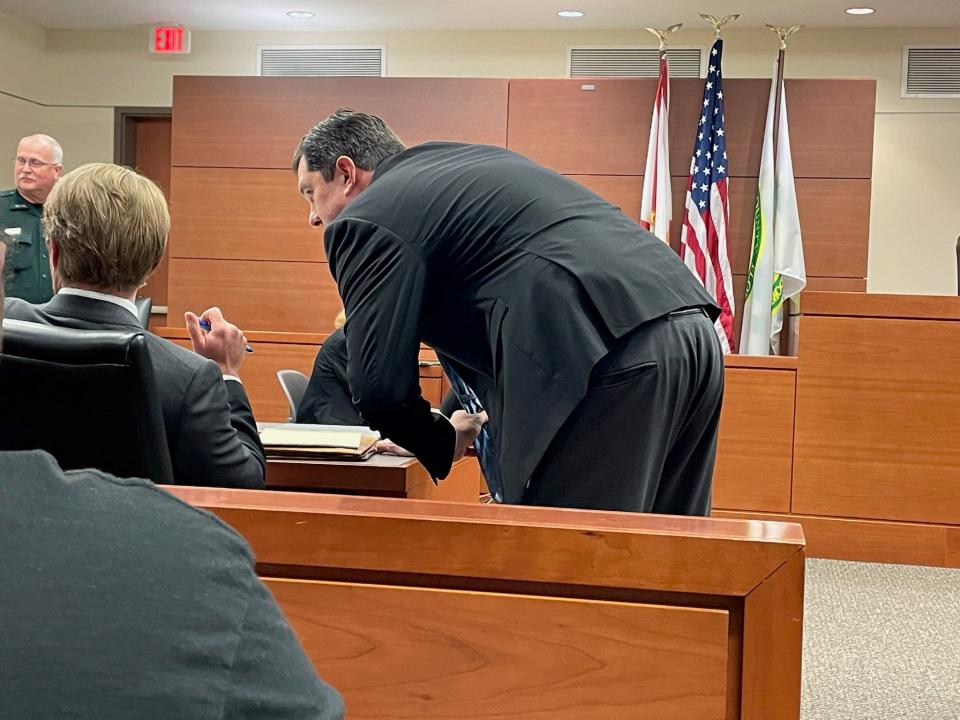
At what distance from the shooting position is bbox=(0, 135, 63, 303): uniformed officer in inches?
221

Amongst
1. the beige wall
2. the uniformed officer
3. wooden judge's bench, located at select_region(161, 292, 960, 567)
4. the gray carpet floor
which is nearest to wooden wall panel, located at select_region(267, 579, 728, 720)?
the gray carpet floor

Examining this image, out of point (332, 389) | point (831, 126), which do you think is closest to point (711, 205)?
point (831, 126)

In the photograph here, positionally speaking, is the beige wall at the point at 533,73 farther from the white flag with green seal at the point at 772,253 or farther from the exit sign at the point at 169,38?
the white flag with green seal at the point at 772,253

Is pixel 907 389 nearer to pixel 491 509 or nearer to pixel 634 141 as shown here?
pixel 634 141

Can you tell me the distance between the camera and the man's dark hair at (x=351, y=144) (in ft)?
7.64

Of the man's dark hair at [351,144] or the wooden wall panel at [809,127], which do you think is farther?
the wooden wall panel at [809,127]

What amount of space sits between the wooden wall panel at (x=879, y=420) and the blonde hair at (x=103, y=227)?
355 cm

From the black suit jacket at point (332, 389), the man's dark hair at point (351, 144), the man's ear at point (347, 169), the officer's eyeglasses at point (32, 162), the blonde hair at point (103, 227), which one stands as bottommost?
the black suit jacket at point (332, 389)

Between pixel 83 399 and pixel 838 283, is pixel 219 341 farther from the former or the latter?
pixel 838 283

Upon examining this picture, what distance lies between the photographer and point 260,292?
24.5ft

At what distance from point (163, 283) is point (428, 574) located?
852 centimetres

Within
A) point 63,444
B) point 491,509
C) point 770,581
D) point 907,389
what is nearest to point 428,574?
point 491,509

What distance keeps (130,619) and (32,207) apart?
5789 millimetres

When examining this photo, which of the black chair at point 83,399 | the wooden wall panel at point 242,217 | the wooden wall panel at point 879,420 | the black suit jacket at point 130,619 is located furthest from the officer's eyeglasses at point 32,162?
the black suit jacket at point 130,619
